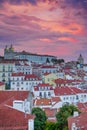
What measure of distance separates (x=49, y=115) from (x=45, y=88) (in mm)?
15149

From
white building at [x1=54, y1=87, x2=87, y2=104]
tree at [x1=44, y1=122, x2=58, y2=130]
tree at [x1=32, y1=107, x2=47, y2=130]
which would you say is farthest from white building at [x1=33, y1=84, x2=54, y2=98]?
tree at [x1=44, y1=122, x2=58, y2=130]

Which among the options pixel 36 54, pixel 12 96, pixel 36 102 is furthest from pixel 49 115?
pixel 36 54

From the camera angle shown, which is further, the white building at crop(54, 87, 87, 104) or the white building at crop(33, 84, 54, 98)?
the white building at crop(33, 84, 54, 98)

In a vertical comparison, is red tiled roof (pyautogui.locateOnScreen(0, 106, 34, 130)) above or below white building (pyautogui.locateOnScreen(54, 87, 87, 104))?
above

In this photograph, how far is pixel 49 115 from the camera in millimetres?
27125

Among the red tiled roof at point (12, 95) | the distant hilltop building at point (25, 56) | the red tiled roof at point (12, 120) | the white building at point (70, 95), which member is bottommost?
the white building at point (70, 95)

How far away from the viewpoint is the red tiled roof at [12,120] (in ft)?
39.0

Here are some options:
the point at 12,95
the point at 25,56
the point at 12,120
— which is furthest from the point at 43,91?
the point at 25,56

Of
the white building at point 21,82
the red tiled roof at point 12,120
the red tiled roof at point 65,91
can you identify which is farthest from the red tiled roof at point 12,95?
the white building at point 21,82

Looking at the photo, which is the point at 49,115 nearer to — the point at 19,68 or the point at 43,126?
the point at 43,126

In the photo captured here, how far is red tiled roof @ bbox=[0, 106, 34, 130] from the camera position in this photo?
1189 cm

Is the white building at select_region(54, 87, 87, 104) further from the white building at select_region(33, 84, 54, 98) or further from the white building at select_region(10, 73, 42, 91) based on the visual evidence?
the white building at select_region(10, 73, 42, 91)

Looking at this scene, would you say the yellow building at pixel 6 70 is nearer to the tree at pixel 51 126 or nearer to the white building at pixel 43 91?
the white building at pixel 43 91

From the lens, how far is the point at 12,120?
40.2 ft
